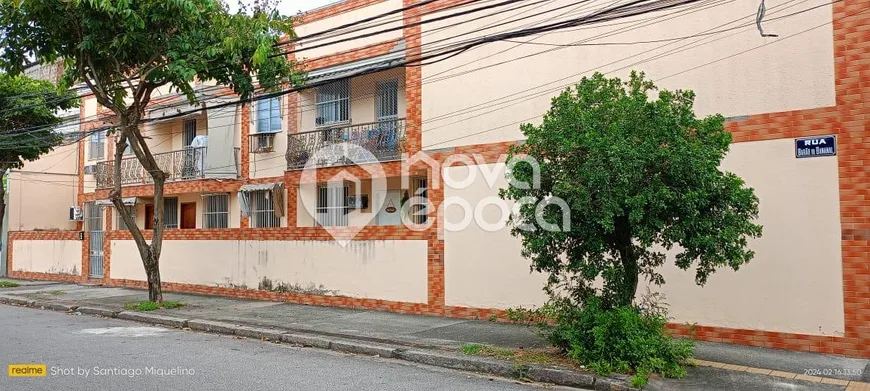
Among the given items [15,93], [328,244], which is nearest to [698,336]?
[328,244]

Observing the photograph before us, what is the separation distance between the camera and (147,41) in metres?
11.4

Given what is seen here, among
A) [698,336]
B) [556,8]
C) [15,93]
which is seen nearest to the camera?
[698,336]

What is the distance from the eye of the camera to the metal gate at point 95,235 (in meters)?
19.7

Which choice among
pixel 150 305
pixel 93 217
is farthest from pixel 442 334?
pixel 93 217

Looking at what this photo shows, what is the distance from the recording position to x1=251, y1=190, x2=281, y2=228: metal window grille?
15465mm

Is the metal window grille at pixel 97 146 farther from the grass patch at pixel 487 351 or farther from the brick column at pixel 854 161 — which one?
the brick column at pixel 854 161

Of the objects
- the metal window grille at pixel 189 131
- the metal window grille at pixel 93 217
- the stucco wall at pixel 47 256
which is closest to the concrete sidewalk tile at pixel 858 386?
the metal window grille at pixel 189 131

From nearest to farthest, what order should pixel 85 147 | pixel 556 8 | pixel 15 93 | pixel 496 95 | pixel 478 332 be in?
pixel 478 332 → pixel 556 8 → pixel 496 95 → pixel 15 93 → pixel 85 147

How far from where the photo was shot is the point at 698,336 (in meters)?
9.20

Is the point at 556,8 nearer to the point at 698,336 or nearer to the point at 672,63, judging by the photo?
the point at 672,63

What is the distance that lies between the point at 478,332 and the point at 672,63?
201 inches

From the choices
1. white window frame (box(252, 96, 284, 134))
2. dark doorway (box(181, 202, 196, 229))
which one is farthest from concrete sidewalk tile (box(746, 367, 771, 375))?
dark doorway (box(181, 202, 196, 229))

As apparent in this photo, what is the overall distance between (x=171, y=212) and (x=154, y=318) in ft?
25.5

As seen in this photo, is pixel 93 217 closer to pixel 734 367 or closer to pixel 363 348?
pixel 363 348
